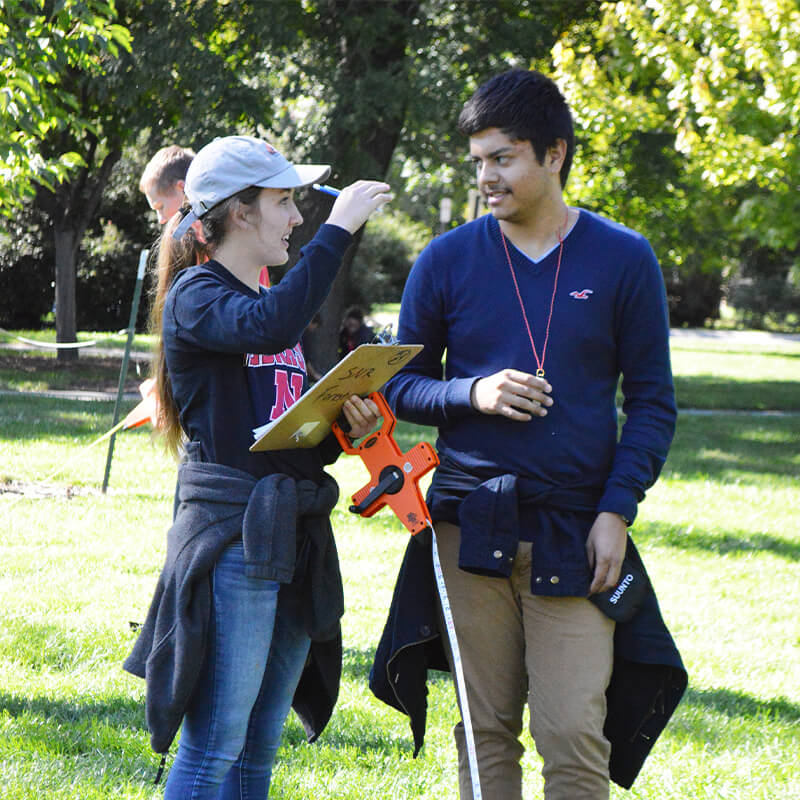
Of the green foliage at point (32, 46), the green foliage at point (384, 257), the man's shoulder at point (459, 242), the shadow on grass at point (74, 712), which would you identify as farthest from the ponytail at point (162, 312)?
the green foliage at point (384, 257)

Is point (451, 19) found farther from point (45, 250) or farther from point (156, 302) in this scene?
point (156, 302)

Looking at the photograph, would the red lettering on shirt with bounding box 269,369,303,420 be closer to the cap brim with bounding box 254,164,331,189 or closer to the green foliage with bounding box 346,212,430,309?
the cap brim with bounding box 254,164,331,189

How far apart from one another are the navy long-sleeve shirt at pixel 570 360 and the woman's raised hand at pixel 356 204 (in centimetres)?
34

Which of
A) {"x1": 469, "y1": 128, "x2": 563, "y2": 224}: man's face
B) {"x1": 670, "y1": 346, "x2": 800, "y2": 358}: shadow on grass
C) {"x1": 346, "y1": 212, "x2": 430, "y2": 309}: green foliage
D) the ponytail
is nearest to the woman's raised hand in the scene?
{"x1": 469, "y1": 128, "x2": 563, "y2": 224}: man's face

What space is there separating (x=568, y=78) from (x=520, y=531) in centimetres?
1259

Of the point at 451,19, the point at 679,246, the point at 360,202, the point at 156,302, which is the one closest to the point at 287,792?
the point at 156,302

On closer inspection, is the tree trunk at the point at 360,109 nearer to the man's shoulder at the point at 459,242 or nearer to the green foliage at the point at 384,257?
the green foliage at the point at 384,257

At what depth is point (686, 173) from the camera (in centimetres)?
1669

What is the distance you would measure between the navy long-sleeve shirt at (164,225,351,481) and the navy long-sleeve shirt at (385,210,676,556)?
1.30 feet

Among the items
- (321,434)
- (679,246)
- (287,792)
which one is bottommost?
(287,792)

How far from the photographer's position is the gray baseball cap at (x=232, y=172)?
101 inches

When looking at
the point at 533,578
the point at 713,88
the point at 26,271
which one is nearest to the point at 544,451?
the point at 533,578

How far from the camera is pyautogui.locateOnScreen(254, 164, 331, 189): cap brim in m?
2.57

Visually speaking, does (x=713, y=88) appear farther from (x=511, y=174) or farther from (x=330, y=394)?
(x=330, y=394)
